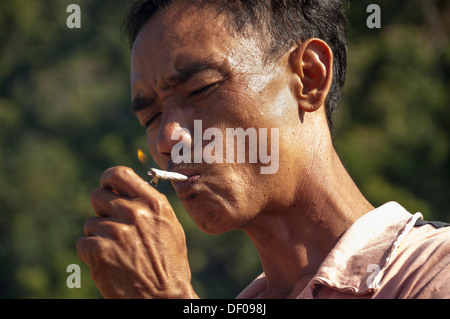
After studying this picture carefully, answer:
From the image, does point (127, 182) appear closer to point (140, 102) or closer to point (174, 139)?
point (174, 139)

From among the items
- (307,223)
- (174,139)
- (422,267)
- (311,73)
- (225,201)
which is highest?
(311,73)

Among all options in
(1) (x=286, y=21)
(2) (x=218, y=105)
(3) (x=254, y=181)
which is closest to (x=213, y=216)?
(3) (x=254, y=181)

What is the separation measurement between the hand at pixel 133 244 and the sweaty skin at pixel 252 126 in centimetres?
3

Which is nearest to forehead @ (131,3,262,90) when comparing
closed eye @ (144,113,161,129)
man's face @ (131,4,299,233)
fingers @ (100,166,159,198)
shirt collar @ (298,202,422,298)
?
man's face @ (131,4,299,233)

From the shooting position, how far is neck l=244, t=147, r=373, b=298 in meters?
2.51

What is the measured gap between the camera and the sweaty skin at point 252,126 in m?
2.44

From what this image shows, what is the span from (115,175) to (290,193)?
29.4 inches

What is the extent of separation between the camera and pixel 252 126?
246 centimetres

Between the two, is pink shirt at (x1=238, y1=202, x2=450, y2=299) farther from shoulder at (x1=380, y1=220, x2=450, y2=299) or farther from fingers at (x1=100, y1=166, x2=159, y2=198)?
fingers at (x1=100, y1=166, x2=159, y2=198)

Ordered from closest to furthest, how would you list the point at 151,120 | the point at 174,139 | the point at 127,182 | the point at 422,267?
the point at 422,267 < the point at 127,182 < the point at 174,139 < the point at 151,120

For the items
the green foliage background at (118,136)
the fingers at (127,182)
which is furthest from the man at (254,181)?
the green foliage background at (118,136)

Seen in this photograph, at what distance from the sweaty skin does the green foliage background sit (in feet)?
21.6

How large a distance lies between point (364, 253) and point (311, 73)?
0.82 m

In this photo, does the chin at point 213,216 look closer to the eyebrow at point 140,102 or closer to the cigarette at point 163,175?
the cigarette at point 163,175
